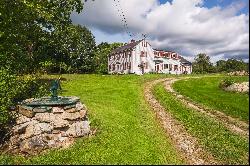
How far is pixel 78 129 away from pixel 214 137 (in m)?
6.92

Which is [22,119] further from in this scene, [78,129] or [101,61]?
[101,61]

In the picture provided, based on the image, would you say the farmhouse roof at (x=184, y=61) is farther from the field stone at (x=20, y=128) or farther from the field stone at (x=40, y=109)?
the field stone at (x=20, y=128)

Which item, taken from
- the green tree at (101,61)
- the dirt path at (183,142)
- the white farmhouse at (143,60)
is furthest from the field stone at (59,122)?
the green tree at (101,61)

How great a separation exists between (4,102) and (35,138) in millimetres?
2382

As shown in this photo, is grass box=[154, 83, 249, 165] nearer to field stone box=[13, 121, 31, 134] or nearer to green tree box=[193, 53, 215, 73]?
field stone box=[13, 121, 31, 134]

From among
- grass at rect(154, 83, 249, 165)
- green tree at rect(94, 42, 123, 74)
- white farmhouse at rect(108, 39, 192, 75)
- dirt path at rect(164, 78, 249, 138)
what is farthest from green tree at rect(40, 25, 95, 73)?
grass at rect(154, 83, 249, 165)

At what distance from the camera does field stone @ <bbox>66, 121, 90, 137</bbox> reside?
18172mm

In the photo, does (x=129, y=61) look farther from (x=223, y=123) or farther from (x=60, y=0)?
(x=223, y=123)

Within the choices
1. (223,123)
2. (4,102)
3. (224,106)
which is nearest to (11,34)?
(4,102)

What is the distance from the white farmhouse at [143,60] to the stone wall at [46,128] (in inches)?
2681

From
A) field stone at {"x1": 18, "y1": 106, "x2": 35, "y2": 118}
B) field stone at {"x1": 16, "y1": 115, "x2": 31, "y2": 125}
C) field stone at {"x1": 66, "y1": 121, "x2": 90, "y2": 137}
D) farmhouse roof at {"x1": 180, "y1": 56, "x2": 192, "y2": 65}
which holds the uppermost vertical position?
farmhouse roof at {"x1": 180, "y1": 56, "x2": 192, "y2": 65}

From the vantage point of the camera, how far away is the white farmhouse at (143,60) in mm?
87188

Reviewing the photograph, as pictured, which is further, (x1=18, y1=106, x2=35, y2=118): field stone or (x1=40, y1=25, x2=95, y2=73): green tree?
(x1=40, y1=25, x2=95, y2=73): green tree

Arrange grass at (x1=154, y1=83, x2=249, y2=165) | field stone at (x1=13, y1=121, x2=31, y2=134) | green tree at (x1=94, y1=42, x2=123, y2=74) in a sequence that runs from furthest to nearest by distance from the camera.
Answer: green tree at (x1=94, y1=42, x2=123, y2=74) < field stone at (x1=13, y1=121, x2=31, y2=134) < grass at (x1=154, y1=83, x2=249, y2=165)
